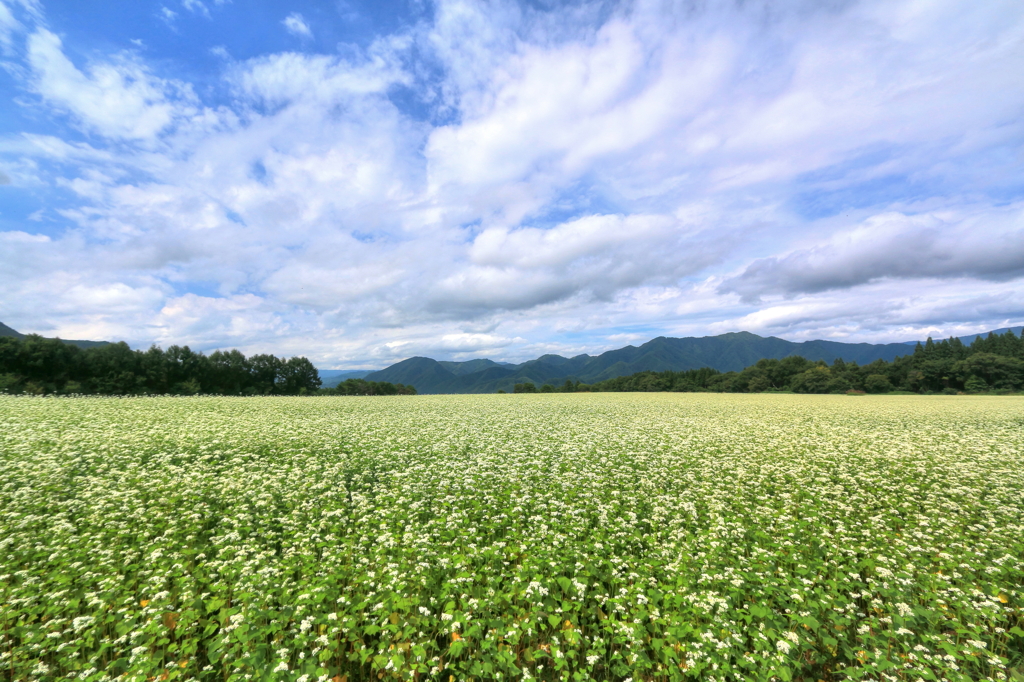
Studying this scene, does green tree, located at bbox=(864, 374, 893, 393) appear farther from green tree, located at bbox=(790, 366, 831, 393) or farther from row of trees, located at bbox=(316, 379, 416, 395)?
row of trees, located at bbox=(316, 379, 416, 395)

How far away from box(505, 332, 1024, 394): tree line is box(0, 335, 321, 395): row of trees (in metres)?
70.6

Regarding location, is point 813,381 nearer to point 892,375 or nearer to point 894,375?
point 892,375

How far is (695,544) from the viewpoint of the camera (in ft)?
27.5

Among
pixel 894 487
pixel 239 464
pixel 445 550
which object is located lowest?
pixel 894 487

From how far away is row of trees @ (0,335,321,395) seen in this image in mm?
55250

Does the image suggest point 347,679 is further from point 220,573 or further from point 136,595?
point 136,595

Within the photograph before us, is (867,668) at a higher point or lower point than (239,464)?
lower

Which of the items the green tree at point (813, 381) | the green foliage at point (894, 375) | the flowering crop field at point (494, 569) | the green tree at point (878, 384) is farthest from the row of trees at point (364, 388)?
the green tree at point (878, 384)

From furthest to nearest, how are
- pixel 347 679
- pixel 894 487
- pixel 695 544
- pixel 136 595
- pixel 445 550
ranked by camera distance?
pixel 894 487 < pixel 695 544 < pixel 445 550 < pixel 136 595 < pixel 347 679

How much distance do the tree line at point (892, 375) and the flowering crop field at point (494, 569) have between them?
105 m

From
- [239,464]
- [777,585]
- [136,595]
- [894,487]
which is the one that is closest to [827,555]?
[777,585]

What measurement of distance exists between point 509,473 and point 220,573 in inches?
312

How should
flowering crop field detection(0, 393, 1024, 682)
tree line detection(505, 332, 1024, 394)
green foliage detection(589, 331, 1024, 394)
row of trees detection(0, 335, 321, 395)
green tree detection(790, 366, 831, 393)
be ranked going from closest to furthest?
flowering crop field detection(0, 393, 1024, 682) → row of trees detection(0, 335, 321, 395) → tree line detection(505, 332, 1024, 394) → green foliage detection(589, 331, 1024, 394) → green tree detection(790, 366, 831, 393)

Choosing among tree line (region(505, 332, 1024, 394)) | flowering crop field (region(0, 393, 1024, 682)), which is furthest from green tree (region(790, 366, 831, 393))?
flowering crop field (region(0, 393, 1024, 682))
